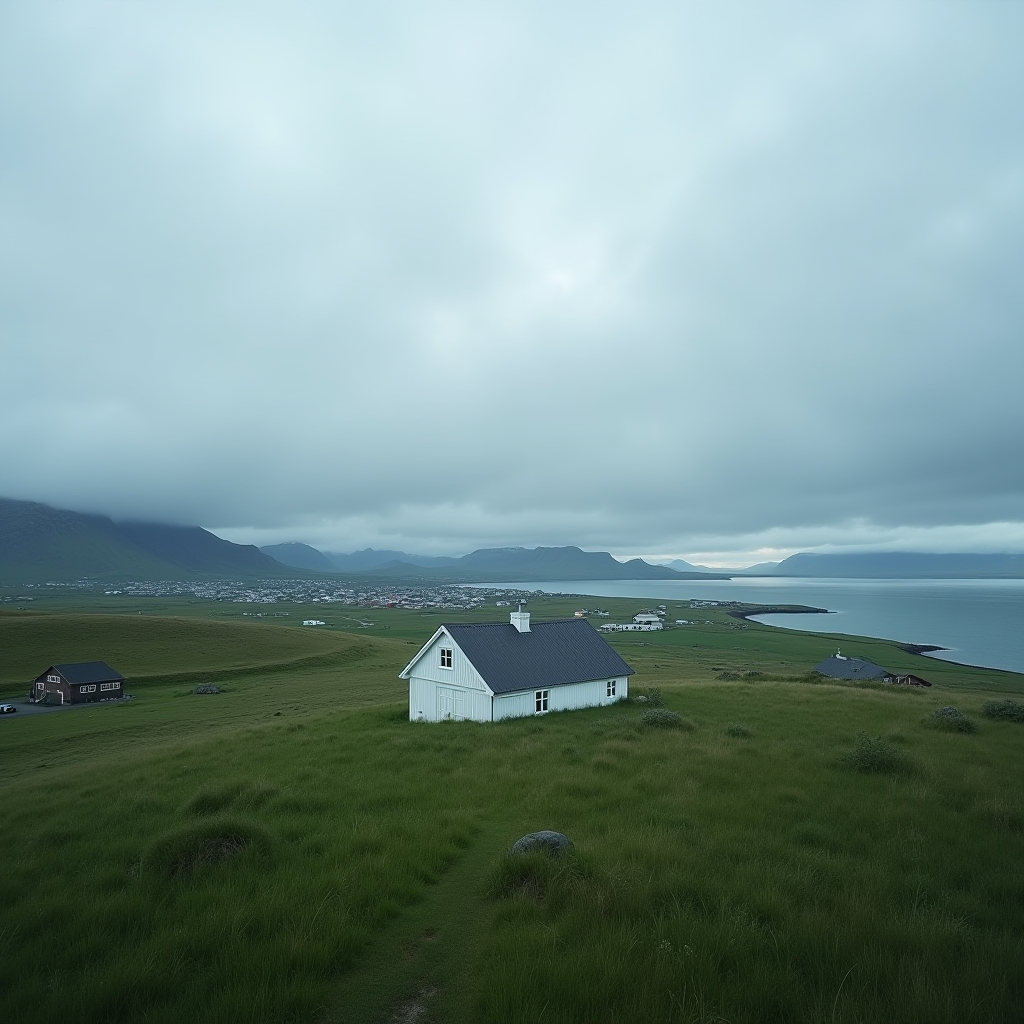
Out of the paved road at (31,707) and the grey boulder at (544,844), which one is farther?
the paved road at (31,707)

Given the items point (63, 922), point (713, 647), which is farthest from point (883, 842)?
point (713, 647)

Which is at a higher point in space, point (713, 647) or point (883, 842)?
point (883, 842)

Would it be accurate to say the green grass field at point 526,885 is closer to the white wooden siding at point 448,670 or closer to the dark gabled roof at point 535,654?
the white wooden siding at point 448,670

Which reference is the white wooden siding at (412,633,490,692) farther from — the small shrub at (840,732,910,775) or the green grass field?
Answer: the small shrub at (840,732,910,775)

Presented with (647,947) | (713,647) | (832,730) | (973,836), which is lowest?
(713,647)

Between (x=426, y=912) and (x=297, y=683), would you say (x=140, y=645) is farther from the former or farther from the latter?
(x=426, y=912)

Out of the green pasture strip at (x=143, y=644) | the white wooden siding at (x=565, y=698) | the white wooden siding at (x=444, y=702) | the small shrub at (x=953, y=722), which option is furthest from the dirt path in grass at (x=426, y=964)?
the green pasture strip at (x=143, y=644)

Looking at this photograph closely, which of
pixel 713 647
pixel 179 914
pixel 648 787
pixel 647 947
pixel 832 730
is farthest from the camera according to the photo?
pixel 713 647

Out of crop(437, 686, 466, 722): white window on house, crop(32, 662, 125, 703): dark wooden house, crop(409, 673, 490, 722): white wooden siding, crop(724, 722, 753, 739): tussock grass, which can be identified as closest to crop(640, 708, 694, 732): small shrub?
crop(724, 722, 753, 739): tussock grass
